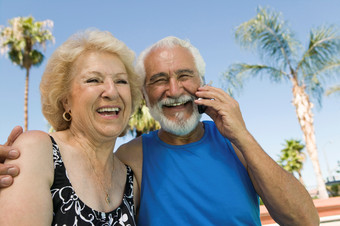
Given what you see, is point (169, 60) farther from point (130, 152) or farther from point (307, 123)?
point (307, 123)

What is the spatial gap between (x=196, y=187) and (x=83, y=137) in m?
0.93

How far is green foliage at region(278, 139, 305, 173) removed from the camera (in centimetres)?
3122

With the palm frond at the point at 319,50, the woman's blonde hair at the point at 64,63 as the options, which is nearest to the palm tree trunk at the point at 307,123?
the palm frond at the point at 319,50

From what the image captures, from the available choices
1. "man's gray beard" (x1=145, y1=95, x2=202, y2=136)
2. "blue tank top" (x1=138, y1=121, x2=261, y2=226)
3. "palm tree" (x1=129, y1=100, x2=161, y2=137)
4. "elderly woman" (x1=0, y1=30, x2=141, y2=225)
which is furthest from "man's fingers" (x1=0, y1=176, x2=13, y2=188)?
"palm tree" (x1=129, y1=100, x2=161, y2=137)

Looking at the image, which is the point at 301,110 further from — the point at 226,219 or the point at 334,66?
the point at 226,219

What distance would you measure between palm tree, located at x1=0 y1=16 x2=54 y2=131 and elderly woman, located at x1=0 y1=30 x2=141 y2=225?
20679 millimetres

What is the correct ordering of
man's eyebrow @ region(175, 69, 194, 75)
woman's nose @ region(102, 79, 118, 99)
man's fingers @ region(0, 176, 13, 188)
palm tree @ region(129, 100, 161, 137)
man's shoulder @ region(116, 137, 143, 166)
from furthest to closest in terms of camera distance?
palm tree @ region(129, 100, 161, 137) < man's eyebrow @ region(175, 69, 194, 75) < man's shoulder @ region(116, 137, 143, 166) < woman's nose @ region(102, 79, 118, 99) < man's fingers @ region(0, 176, 13, 188)

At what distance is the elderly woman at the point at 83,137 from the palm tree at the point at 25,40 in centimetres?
2068

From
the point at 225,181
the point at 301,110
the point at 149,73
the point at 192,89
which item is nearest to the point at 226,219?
the point at 225,181

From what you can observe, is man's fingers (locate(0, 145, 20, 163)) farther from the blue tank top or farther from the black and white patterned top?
the blue tank top

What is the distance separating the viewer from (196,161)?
2482 millimetres

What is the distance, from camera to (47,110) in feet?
6.82

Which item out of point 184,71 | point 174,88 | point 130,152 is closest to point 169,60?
point 184,71

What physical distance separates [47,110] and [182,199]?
3.76 feet
